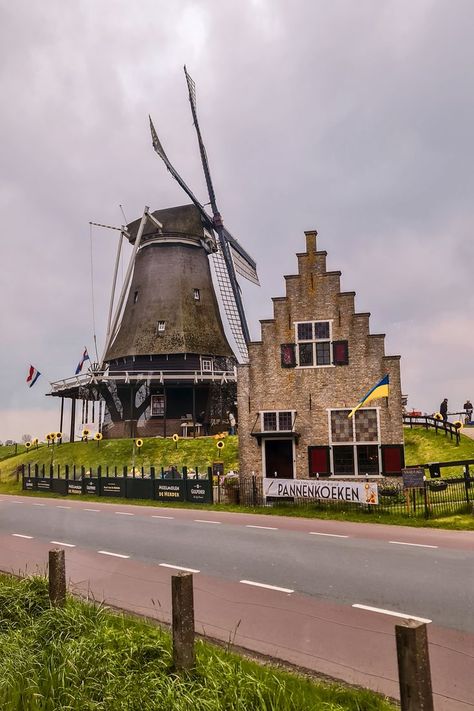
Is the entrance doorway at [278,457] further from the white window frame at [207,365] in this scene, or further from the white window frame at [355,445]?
the white window frame at [207,365]

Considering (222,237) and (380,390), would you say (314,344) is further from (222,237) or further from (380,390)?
(222,237)

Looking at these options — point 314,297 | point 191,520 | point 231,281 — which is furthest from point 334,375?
point 231,281

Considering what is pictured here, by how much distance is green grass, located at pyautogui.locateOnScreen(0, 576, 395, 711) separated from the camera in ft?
16.9

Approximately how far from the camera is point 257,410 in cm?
2514

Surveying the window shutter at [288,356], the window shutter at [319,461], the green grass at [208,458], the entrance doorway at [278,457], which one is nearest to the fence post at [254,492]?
the green grass at [208,458]

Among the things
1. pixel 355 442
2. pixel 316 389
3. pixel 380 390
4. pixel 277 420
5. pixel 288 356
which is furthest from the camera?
pixel 288 356

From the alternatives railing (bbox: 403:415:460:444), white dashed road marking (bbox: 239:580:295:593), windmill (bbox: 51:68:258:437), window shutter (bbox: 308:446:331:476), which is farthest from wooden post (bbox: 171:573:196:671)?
windmill (bbox: 51:68:258:437)

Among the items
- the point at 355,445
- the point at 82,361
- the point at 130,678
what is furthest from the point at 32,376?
the point at 130,678

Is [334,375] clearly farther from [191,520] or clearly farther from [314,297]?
[191,520]

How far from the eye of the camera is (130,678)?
5609mm

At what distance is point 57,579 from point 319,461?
17872 mm

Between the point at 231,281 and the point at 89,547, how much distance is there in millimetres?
41649

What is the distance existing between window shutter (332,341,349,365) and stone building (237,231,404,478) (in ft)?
0.15

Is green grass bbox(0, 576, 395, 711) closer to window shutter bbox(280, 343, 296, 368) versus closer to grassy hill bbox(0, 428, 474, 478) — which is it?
window shutter bbox(280, 343, 296, 368)
